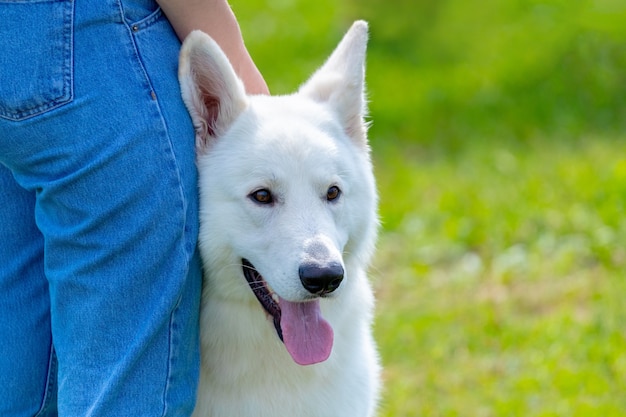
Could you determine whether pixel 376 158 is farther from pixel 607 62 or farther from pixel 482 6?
pixel 482 6

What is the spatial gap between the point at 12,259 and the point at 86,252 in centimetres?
42

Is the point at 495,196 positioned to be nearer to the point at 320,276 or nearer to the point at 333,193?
the point at 333,193

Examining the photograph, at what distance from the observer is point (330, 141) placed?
3070 millimetres

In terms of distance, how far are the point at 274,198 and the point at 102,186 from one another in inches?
26.3

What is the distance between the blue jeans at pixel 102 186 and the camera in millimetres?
2359

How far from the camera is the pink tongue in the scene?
285cm

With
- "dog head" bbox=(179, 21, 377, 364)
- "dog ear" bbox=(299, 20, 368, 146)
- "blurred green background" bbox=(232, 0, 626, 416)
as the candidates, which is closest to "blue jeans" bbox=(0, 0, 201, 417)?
"dog head" bbox=(179, 21, 377, 364)

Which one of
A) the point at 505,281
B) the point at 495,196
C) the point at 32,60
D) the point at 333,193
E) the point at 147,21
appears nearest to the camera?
the point at 32,60

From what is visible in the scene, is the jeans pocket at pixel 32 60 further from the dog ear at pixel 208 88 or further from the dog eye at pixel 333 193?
the dog eye at pixel 333 193

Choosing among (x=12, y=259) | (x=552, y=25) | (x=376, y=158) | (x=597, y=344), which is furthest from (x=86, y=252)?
(x=552, y=25)

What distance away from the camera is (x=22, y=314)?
2.75 metres

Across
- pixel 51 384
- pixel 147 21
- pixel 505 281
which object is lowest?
pixel 505 281

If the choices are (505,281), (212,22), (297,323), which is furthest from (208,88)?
(505,281)

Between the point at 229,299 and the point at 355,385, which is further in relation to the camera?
the point at 355,385
